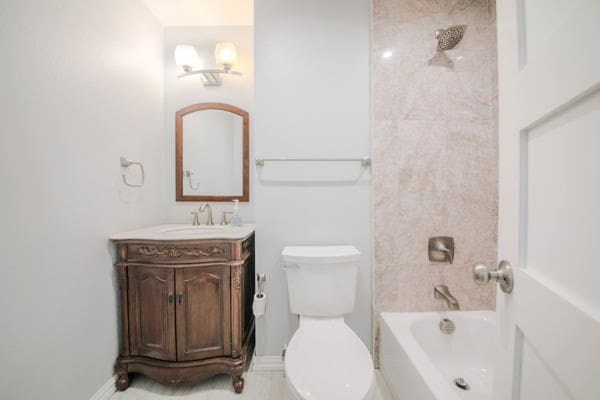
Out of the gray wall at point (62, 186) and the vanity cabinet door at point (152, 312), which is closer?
the gray wall at point (62, 186)

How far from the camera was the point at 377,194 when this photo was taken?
4.79ft

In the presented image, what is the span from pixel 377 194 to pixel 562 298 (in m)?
1.09

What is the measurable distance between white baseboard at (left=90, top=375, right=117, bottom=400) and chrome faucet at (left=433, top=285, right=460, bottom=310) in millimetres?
1910

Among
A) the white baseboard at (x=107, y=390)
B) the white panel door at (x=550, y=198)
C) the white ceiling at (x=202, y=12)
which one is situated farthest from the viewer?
the white ceiling at (x=202, y=12)

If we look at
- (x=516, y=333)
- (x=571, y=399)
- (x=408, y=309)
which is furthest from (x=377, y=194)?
(x=571, y=399)

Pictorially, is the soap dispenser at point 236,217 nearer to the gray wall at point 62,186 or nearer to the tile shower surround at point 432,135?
the gray wall at point 62,186

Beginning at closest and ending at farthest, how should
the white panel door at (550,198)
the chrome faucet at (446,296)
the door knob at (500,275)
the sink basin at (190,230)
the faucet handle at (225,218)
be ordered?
the white panel door at (550,198) → the door knob at (500,275) → the chrome faucet at (446,296) → the sink basin at (190,230) → the faucet handle at (225,218)

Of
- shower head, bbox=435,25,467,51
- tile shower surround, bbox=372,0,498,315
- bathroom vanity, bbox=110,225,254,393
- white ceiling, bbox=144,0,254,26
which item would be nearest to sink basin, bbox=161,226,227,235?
bathroom vanity, bbox=110,225,254,393

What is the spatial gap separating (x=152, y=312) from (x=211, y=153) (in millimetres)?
1123

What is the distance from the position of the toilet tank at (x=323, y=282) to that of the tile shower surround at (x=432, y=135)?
0.34m

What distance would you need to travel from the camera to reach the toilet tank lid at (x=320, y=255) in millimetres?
1259

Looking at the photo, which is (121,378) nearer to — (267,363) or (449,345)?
(267,363)

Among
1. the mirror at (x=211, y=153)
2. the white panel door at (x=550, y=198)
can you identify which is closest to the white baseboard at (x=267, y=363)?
the mirror at (x=211, y=153)

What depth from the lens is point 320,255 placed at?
4.17 ft
